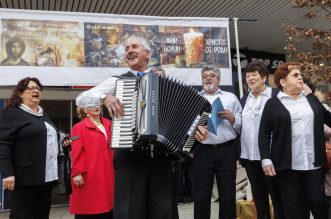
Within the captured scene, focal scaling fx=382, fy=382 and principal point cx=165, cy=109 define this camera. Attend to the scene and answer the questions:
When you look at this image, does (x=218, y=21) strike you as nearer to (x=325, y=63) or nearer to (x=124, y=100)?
(x=325, y=63)

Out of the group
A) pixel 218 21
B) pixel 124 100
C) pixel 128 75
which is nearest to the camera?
pixel 124 100

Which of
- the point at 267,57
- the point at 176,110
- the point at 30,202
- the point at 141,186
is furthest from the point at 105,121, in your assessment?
the point at 267,57

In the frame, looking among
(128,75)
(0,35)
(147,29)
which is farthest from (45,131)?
(147,29)

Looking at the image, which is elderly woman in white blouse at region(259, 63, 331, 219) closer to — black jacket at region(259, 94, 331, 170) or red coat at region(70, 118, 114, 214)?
black jacket at region(259, 94, 331, 170)

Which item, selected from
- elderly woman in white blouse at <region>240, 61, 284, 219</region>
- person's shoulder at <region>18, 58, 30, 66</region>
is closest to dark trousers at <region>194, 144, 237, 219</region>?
elderly woman in white blouse at <region>240, 61, 284, 219</region>

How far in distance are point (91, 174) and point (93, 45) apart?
2.07 metres

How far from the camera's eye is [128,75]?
270cm

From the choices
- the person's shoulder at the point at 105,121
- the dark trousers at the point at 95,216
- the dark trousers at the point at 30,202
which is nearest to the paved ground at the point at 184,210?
the dark trousers at the point at 95,216

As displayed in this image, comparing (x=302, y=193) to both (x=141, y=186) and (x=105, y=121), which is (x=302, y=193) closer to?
(x=141, y=186)

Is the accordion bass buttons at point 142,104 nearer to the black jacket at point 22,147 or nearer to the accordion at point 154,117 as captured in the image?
the accordion at point 154,117

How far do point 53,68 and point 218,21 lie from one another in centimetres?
254

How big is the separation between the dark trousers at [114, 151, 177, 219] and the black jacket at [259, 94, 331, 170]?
1209 mm

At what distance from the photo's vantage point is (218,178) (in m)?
4.16

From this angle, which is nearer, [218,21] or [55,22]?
[55,22]
